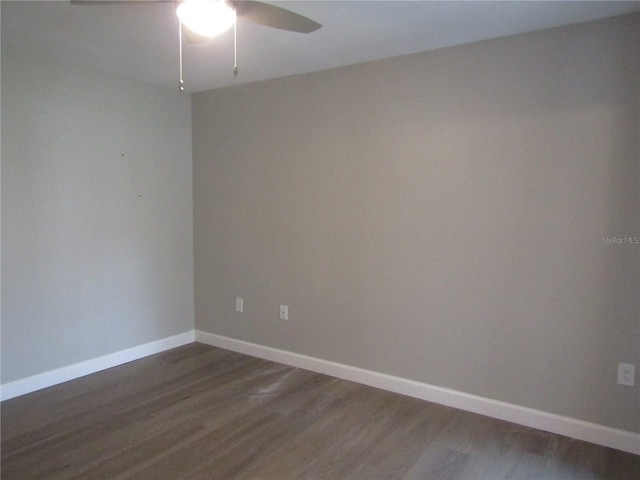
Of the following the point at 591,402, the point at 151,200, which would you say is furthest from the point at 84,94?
the point at 591,402

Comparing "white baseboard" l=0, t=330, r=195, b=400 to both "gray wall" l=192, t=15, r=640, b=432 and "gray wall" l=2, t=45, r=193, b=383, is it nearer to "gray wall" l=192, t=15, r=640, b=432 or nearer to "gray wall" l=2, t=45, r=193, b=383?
"gray wall" l=2, t=45, r=193, b=383

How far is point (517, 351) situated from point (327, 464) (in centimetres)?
126

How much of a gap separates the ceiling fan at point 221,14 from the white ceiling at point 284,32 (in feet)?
1.25

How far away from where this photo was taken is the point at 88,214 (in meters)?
3.20

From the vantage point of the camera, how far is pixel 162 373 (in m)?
3.30

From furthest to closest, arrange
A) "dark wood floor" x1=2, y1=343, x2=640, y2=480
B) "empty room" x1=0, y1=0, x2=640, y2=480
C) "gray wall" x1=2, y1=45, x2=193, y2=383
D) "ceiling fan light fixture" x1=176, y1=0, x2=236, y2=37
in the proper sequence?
"gray wall" x1=2, y1=45, x2=193, y2=383 → "empty room" x1=0, y1=0, x2=640, y2=480 → "dark wood floor" x1=2, y1=343, x2=640, y2=480 → "ceiling fan light fixture" x1=176, y1=0, x2=236, y2=37

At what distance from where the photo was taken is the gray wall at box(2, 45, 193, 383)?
9.25 ft

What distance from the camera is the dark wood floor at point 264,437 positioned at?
83.7 inches

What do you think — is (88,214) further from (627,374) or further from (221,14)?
(627,374)

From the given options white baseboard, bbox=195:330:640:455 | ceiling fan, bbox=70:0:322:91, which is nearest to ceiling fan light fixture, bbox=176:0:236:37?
ceiling fan, bbox=70:0:322:91

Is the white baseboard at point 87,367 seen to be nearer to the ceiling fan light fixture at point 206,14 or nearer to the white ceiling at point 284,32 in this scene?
the white ceiling at point 284,32

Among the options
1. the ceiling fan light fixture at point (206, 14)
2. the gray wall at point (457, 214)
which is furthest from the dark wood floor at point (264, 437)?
the ceiling fan light fixture at point (206, 14)

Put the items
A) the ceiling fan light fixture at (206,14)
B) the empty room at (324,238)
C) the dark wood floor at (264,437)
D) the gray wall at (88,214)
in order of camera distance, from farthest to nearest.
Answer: the gray wall at (88,214) → the empty room at (324,238) → the dark wood floor at (264,437) → the ceiling fan light fixture at (206,14)

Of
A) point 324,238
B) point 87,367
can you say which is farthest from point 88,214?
point 324,238
